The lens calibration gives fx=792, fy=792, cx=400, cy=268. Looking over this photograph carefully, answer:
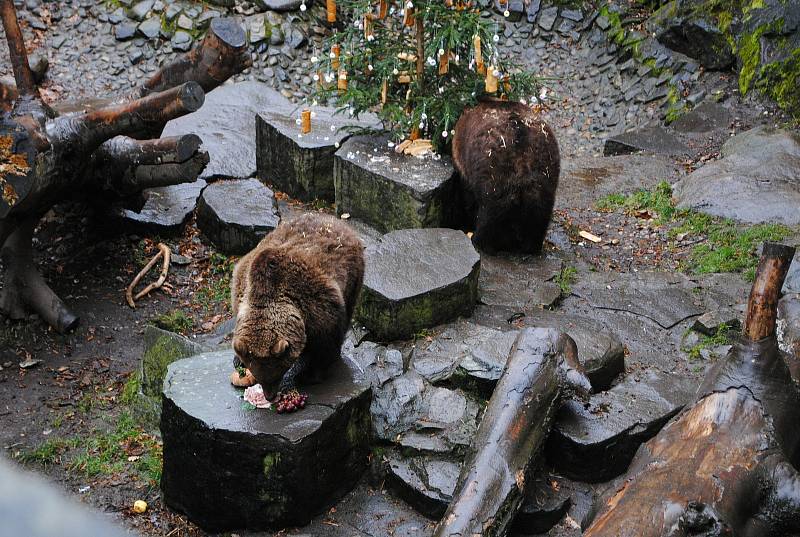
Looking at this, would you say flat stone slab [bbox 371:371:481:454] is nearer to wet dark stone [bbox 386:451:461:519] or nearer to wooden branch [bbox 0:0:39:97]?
wet dark stone [bbox 386:451:461:519]

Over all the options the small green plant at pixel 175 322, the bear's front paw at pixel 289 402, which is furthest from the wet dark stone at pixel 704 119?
the bear's front paw at pixel 289 402

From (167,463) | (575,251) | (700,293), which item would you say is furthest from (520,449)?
(575,251)

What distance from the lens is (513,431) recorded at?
5180 mm

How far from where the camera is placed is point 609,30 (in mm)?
14961

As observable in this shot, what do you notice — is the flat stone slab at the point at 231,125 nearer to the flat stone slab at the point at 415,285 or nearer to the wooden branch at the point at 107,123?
the wooden branch at the point at 107,123

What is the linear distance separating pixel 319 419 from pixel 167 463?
3.88 ft

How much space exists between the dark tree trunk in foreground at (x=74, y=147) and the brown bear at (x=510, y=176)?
102 inches

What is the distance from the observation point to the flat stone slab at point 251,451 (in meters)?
5.05

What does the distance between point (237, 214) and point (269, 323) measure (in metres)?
4.27

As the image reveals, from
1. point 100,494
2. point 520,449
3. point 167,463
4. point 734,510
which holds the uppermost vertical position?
point 734,510

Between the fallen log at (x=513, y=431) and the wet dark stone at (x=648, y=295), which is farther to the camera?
the wet dark stone at (x=648, y=295)

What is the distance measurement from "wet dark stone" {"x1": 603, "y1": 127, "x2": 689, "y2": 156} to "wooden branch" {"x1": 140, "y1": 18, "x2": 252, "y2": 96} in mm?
6983

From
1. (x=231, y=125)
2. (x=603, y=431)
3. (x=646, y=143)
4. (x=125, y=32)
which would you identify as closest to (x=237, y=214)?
(x=231, y=125)

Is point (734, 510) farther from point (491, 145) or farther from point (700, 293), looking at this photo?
point (491, 145)
